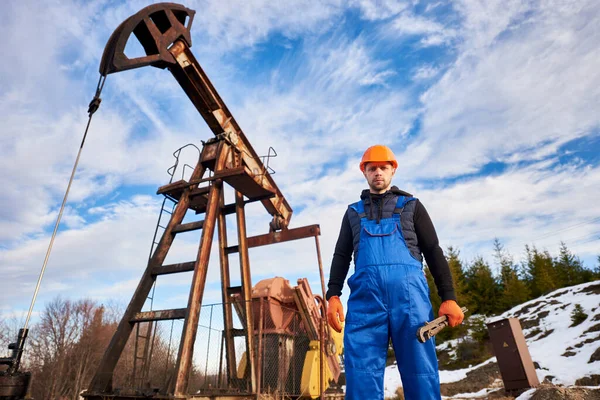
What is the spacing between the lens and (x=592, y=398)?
5.52 m

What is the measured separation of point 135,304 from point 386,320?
4.60 m

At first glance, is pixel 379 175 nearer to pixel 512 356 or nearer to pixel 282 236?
pixel 282 236

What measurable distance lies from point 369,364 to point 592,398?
503 cm

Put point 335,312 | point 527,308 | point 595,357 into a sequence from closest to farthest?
point 335,312 < point 595,357 < point 527,308

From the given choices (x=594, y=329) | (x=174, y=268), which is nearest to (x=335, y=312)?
(x=174, y=268)

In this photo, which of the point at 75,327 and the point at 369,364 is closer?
the point at 369,364

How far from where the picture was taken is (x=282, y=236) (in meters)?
8.26

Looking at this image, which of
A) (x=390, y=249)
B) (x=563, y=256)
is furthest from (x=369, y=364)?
(x=563, y=256)

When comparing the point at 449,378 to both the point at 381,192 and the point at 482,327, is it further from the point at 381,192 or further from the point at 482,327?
the point at 381,192

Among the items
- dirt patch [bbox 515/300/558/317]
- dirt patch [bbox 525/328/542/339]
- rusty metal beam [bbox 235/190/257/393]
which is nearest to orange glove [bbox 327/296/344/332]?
rusty metal beam [bbox 235/190/257/393]

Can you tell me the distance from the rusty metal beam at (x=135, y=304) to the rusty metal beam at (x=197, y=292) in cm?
53

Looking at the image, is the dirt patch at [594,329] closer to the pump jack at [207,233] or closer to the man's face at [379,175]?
the pump jack at [207,233]

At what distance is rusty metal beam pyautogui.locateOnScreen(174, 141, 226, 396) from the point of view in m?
5.06

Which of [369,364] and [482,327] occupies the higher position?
[482,327]
